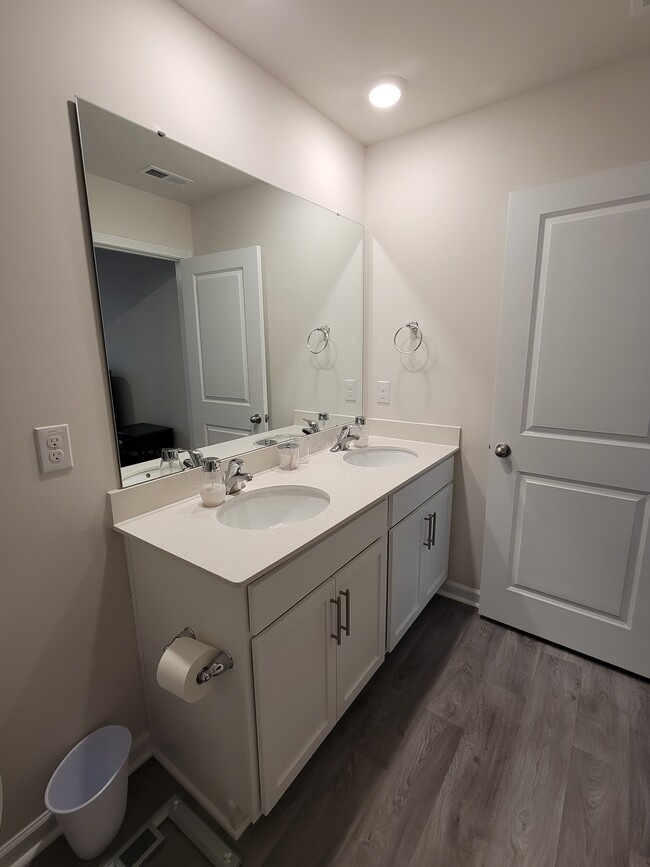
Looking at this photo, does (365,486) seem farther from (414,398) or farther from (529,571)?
(529,571)

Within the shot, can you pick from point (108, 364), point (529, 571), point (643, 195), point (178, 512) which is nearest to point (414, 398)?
point (529, 571)

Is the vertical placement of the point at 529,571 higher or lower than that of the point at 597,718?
higher

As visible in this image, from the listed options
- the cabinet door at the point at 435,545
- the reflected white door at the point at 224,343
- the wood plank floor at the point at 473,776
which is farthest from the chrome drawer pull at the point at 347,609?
the reflected white door at the point at 224,343

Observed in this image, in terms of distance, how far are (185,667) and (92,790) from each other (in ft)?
2.11

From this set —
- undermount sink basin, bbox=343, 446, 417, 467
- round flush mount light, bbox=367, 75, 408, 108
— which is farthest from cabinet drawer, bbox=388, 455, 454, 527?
round flush mount light, bbox=367, 75, 408, 108

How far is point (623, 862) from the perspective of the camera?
1123 millimetres

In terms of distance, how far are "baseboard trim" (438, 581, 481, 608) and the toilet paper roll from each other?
1.59 m

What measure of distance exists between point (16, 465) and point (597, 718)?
213 cm

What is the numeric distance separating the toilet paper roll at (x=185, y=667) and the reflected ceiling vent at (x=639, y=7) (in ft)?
7.33

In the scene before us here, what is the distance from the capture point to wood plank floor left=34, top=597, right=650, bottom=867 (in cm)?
116

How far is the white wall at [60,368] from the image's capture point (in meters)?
1.01

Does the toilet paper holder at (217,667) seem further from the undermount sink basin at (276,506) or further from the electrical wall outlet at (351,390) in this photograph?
the electrical wall outlet at (351,390)

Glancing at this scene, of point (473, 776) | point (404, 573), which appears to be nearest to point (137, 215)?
point (404, 573)

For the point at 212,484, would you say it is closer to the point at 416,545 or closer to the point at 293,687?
the point at 293,687
